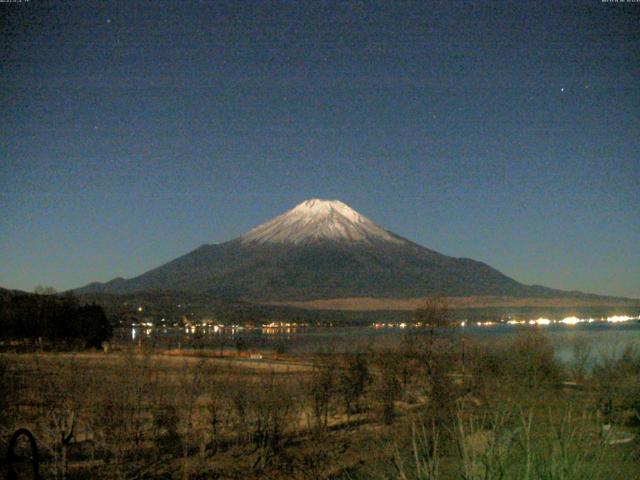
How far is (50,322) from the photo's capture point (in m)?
56.7

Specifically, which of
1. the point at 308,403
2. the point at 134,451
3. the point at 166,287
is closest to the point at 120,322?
the point at 166,287

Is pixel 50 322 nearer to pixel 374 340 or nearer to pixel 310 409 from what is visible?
pixel 374 340

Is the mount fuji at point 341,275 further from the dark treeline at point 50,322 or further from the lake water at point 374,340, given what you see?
the dark treeline at point 50,322

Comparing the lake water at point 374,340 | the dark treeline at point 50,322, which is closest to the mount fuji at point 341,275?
the lake water at point 374,340

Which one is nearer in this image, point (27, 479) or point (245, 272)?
→ point (27, 479)

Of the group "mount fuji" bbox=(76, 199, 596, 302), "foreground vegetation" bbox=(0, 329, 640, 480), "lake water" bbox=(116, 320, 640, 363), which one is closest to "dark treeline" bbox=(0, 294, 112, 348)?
"lake water" bbox=(116, 320, 640, 363)

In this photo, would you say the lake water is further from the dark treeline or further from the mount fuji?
the mount fuji

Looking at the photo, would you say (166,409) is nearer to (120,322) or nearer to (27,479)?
(27,479)

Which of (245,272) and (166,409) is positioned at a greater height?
(245,272)

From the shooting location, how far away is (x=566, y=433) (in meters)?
5.79

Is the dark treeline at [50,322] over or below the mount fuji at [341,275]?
below

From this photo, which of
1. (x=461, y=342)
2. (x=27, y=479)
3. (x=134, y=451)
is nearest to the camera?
(x=27, y=479)

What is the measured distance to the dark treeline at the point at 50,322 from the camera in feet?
183

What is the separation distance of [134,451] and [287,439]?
3986 millimetres
